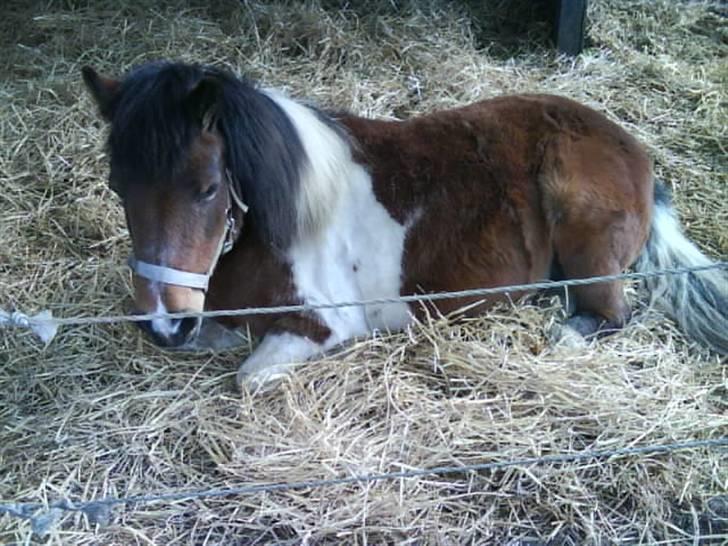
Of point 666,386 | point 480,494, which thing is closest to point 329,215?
point 480,494

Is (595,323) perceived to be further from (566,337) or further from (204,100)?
(204,100)

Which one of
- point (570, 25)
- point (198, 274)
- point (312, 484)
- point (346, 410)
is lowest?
point (346, 410)

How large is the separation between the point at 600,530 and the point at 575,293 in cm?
118

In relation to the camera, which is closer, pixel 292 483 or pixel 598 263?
pixel 292 483

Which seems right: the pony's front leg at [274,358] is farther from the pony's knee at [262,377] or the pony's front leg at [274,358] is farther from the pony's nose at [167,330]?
the pony's nose at [167,330]

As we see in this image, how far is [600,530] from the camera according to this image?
251 cm

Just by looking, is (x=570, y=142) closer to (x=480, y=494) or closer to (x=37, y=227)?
(x=480, y=494)

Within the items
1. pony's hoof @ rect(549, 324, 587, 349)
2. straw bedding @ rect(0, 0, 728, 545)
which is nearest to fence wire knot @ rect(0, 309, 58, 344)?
straw bedding @ rect(0, 0, 728, 545)

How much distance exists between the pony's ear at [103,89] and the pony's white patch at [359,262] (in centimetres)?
90

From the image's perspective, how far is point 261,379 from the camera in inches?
117

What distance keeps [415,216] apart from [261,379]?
878mm

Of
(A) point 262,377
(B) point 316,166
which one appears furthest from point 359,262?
(A) point 262,377

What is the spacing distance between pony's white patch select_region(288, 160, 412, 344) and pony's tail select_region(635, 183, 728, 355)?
1.11 m

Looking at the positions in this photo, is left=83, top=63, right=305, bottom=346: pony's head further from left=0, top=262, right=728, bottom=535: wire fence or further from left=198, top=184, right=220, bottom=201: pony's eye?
left=0, top=262, right=728, bottom=535: wire fence
